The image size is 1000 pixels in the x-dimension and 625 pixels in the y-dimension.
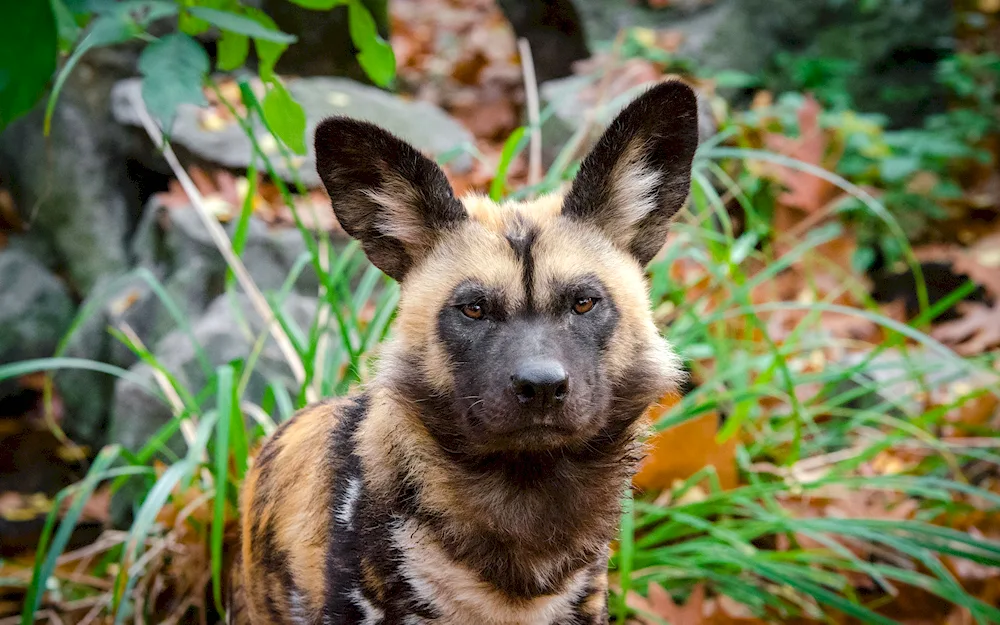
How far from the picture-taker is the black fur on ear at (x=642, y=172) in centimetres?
204

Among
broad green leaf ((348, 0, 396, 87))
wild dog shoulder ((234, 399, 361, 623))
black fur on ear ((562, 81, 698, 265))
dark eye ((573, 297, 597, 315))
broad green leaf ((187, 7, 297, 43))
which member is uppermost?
broad green leaf ((187, 7, 297, 43))

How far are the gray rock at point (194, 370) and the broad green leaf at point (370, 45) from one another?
2340 millimetres

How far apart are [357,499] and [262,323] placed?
7.57 ft

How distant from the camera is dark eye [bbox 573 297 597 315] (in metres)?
1.97

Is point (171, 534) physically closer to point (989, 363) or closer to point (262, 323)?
point (262, 323)

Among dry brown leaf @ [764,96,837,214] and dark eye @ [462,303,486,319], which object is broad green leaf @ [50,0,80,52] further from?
dry brown leaf @ [764,96,837,214]

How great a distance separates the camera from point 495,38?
7.75 metres

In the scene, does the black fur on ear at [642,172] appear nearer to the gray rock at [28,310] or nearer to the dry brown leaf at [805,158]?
the dry brown leaf at [805,158]

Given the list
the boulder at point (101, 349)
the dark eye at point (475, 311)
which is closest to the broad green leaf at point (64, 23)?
the dark eye at point (475, 311)

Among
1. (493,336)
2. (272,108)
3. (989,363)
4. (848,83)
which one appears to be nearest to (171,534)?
(493,336)

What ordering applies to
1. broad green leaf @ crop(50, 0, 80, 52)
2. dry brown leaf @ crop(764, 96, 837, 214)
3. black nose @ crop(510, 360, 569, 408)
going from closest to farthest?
broad green leaf @ crop(50, 0, 80, 52) < black nose @ crop(510, 360, 569, 408) < dry brown leaf @ crop(764, 96, 837, 214)

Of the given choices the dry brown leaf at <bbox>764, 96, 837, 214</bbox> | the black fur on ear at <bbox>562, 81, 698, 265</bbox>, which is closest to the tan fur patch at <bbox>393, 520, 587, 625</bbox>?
the black fur on ear at <bbox>562, 81, 698, 265</bbox>

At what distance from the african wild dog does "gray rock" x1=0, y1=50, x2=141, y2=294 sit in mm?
3850

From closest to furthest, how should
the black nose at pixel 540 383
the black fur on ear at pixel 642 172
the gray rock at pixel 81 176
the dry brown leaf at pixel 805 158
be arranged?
the black nose at pixel 540 383 < the black fur on ear at pixel 642 172 < the dry brown leaf at pixel 805 158 < the gray rock at pixel 81 176
